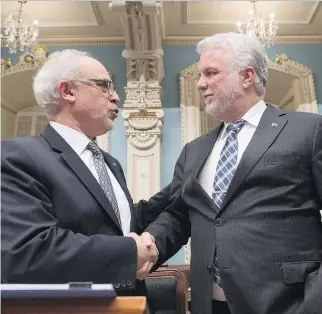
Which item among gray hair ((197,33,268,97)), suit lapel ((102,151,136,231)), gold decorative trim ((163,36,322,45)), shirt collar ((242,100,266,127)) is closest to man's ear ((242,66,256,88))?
gray hair ((197,33,268,97))

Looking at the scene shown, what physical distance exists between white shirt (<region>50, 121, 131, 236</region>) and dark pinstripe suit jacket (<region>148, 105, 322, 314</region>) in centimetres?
16

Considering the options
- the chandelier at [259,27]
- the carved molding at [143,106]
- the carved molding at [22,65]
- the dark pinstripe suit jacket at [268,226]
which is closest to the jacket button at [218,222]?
the dark pinstripe suit jacket at [268,226]

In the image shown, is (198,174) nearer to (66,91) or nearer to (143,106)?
(66,91)

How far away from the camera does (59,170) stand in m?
1.61

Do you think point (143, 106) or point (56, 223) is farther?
point (143, 106)

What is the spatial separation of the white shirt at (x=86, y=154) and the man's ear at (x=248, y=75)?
2.73ft

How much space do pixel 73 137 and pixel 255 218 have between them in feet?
2.86

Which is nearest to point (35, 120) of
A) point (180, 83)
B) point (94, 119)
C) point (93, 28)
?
point (93, 28)

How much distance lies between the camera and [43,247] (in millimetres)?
1321

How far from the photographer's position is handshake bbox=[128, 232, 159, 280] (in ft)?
5.03

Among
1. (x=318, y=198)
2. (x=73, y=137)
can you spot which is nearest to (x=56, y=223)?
(x=73, y=137)

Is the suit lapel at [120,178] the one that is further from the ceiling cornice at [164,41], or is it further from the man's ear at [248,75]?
the ceiling cornice at [164,41]

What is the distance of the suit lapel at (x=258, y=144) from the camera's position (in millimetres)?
1676

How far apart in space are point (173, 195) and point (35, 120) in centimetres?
558
